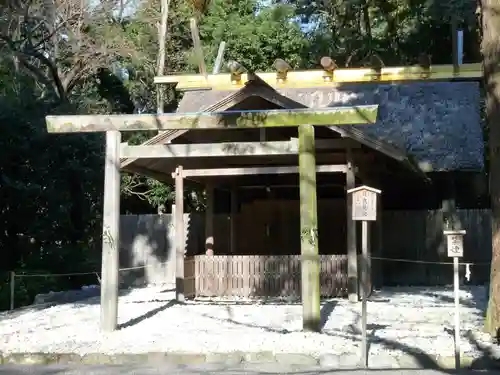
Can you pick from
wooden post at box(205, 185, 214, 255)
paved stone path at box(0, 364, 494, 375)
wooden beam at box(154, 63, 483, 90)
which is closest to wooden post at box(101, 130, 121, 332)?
paved stone path at box(0, 364, 494, 375)

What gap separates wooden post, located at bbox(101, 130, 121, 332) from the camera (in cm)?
1182

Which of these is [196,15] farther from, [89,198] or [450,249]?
[450,249]

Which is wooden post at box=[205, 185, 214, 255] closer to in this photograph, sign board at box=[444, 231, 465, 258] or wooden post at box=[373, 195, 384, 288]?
wooden post at box=[373, 195, 384, 288]

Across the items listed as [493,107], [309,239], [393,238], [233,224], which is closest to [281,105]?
[309,239]

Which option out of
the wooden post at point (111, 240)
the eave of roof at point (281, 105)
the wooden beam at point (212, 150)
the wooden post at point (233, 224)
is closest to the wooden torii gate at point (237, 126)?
the wooden post at point (111, 240)

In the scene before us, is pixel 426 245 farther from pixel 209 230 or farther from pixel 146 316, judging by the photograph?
pixel 146 316

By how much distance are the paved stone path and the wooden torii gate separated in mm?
2158

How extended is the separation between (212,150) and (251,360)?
440 centimetres

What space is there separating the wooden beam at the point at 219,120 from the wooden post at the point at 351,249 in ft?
9.98

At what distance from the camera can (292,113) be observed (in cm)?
1165

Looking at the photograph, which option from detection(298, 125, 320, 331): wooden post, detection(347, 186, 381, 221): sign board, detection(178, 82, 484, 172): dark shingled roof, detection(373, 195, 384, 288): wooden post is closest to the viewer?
detection(347, 186, 381, 221): sign board

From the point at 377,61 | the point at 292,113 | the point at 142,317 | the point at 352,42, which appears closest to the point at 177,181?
the point at 142,317

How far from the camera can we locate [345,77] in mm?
21484

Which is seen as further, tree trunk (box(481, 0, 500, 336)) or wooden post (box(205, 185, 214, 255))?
wooden post (box(205, 185, 214, 255))
